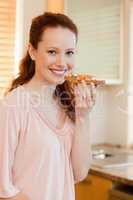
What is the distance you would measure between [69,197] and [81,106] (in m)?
0.30

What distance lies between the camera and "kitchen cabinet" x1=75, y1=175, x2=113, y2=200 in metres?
2.21

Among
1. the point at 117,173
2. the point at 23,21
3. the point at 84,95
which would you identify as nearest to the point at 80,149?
the point at 84,95

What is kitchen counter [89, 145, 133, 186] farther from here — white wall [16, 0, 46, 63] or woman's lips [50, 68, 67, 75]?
woman's lips [50, 68, 67, 75]

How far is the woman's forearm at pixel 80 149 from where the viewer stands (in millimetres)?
1271

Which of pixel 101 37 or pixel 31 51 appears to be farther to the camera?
pixel 101 37

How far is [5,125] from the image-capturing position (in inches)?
46.4

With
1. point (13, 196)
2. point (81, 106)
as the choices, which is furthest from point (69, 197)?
point (81, 106)

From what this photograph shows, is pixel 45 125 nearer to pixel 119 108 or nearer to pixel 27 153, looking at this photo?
pixel 27 153

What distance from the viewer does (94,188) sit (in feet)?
7.60

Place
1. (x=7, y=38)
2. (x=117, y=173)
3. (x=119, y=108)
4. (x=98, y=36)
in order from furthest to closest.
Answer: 1. (x=119, y=108)
2. (x=98, y=36)
3. (x=7, y=38)
4. (x=117, y=173)

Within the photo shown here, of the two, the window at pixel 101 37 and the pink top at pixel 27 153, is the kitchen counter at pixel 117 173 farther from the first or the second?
the pink top at pixel 27 153

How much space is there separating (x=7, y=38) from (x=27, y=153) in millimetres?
1249

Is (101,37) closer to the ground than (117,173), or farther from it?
farther from it

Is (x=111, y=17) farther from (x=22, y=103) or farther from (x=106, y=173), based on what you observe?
(x=22, y=103)
